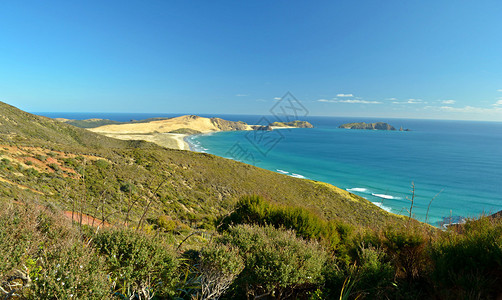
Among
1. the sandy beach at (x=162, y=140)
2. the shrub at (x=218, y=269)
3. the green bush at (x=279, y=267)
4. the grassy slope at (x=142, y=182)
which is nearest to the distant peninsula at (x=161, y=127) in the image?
the sandy beach at (x=162, y=140)

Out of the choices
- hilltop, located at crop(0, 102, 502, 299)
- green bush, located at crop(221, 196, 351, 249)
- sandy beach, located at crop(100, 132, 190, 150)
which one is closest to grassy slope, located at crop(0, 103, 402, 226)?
green bush, located at crop(221, 196, 351, 249)

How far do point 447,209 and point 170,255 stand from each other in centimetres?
3714

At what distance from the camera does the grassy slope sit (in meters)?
12.5

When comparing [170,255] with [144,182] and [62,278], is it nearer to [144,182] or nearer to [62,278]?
[62,278]

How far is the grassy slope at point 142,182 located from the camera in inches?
490

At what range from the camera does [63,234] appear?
3.82 m

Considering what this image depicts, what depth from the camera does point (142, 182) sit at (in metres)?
18.7

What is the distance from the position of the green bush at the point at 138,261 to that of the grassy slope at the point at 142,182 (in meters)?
3.40

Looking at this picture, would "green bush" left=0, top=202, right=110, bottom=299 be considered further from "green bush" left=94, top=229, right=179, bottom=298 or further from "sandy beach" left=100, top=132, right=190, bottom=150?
"sandy beach" left=100, top=132, right=190, bottom=150

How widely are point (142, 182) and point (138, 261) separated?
56.8 ft

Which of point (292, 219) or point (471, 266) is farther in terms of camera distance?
point (292, 219)

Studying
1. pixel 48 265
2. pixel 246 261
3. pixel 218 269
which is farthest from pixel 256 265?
pixel 48 265

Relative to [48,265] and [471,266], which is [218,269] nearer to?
[48,265]

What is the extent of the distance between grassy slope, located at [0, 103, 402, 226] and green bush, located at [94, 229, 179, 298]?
134 inches
